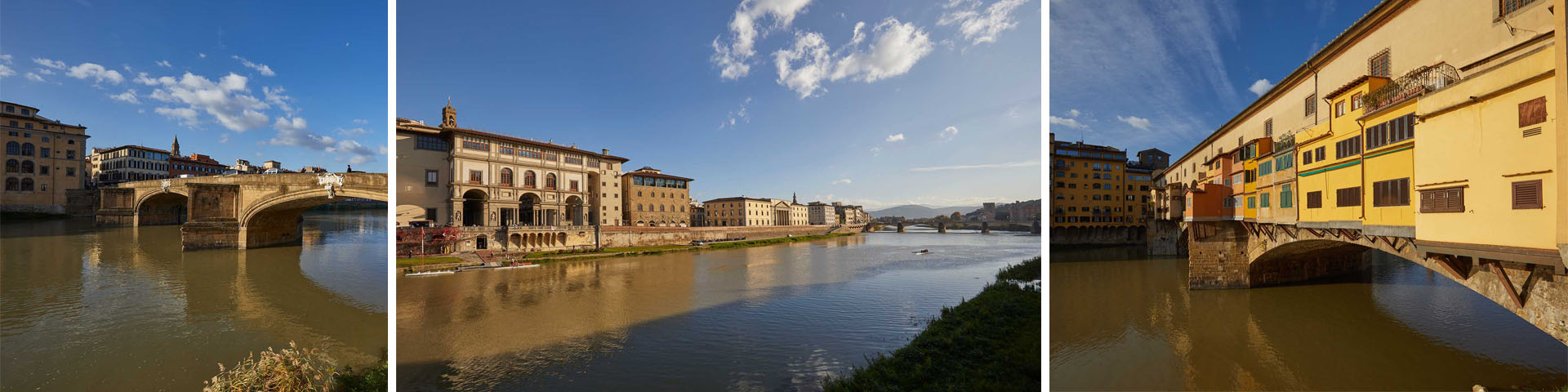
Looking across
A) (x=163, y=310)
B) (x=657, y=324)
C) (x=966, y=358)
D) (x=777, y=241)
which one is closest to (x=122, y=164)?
(x=163, y=310)

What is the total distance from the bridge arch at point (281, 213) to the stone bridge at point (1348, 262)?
1603cm

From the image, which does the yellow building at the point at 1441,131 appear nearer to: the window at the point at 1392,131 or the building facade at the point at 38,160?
the window at the point at 1392,131

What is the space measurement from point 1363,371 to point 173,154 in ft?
162

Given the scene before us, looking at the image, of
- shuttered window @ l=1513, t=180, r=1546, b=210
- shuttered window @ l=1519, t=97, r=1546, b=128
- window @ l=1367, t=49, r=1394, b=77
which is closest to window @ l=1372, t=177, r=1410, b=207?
window @ l=1367, t=49, r=1394, b=77

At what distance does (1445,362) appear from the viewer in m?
5.81

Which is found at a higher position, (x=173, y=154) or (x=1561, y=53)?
(x=173, y=154)

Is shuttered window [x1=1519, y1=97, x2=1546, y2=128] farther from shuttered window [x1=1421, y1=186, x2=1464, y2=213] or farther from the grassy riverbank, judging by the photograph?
the grassy riverbank

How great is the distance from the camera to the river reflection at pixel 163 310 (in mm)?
5508

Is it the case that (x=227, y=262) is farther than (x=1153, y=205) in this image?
No

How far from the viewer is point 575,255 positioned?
18781mm

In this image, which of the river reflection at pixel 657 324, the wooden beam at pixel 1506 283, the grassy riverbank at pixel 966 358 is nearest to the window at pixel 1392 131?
the wooden beam at pixel 1506 283

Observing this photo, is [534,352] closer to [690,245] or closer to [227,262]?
[227,262]

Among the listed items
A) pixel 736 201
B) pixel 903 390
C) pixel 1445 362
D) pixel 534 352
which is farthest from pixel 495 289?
pixel 736 201

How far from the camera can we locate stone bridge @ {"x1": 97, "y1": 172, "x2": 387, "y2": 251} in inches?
437
